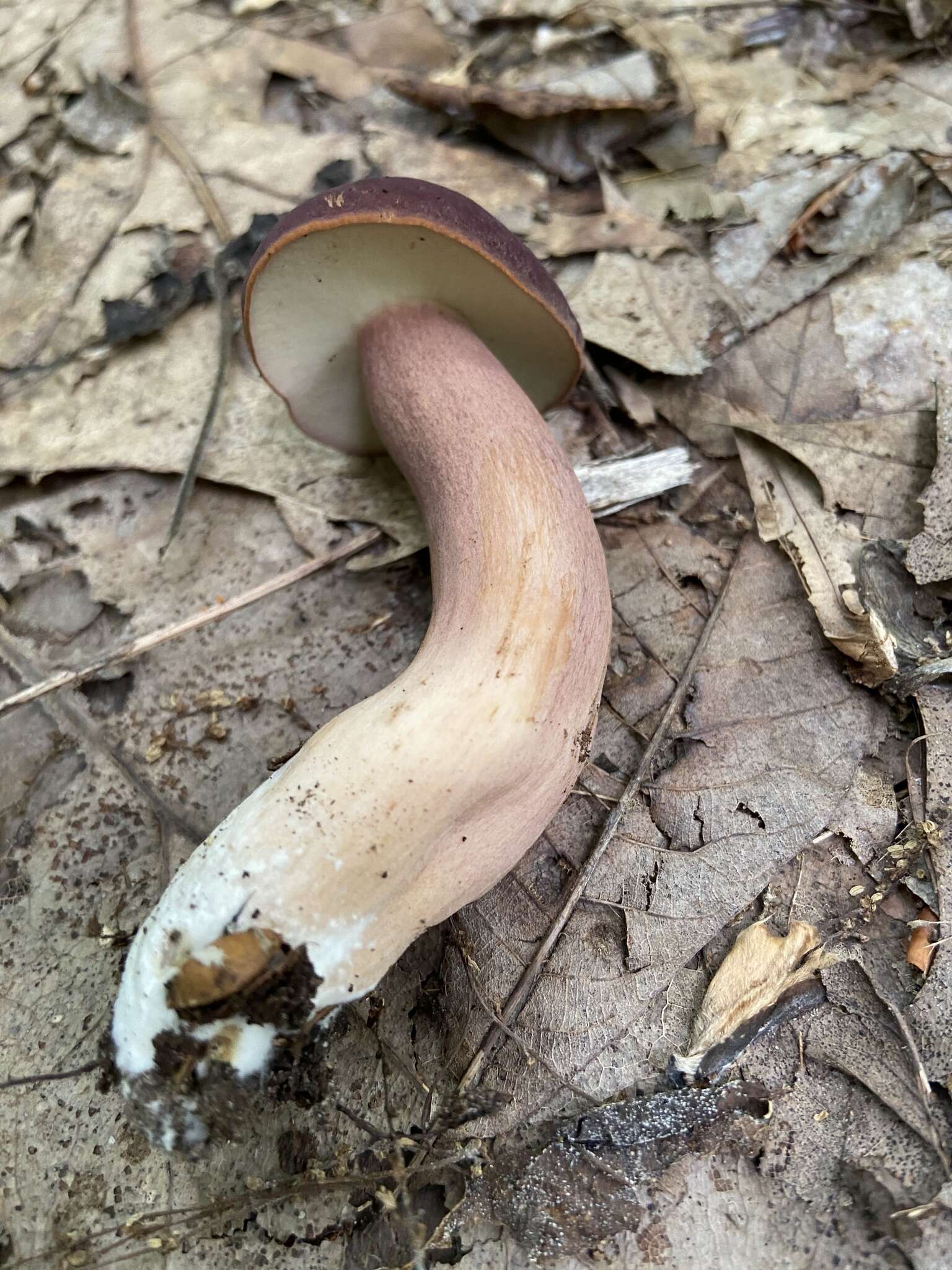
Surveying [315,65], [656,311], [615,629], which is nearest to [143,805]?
[615,629]

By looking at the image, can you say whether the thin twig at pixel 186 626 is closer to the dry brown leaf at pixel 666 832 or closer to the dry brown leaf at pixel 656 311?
the dry brown leaf at pixel 666 832

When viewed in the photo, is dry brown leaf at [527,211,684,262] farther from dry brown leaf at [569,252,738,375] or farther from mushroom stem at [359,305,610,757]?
mushroom stem at [359,305,610,757]

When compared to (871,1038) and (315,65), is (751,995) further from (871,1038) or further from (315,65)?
(315,65)

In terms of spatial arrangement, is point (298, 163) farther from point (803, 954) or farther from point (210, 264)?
point (803, 954)

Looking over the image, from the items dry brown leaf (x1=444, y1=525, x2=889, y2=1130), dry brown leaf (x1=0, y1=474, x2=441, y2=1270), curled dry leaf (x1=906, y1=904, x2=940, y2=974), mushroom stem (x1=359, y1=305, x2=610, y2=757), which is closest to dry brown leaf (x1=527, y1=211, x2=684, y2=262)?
mushroom stem (x1=359, y1=305, x2=610, y2=757)

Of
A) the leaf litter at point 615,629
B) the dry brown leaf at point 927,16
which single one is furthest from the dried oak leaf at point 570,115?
the dry brown leaf at point 927,16
